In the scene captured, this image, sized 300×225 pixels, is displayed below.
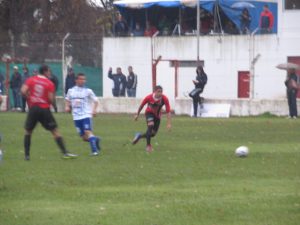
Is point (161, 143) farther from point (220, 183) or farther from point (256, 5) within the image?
point (256, 5)

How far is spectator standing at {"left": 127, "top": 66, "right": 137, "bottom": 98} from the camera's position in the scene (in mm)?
42125

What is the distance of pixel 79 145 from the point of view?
23047mm

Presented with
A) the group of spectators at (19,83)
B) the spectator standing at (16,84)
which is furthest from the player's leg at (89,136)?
the spectator standing at (16,84)

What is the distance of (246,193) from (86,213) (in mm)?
2777

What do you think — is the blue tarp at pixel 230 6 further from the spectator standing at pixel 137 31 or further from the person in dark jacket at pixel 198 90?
the person in dark jacket at pixel 198 90

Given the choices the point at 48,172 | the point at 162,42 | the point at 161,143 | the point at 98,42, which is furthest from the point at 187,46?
the point at 48,172

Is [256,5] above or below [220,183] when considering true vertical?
above

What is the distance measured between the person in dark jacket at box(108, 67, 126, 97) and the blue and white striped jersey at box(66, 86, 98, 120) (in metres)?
21.6

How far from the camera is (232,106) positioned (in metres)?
37.6

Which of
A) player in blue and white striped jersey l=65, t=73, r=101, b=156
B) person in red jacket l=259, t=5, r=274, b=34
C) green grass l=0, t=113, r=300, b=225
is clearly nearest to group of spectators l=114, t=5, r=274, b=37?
person in red jacket l=259, t=5, r=274, b=34

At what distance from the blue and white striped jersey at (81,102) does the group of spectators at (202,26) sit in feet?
72.3

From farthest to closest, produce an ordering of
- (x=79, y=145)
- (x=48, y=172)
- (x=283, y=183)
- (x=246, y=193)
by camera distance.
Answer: (x=79, y=145) < (x=48, y=172) < (x=283, y=183) < (x=246, y=193)

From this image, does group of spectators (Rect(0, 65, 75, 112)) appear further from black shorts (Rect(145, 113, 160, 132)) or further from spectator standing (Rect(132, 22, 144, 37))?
black shorts (Rect(145, 113, 160, 132))

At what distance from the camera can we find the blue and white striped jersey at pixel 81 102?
20766 mm
